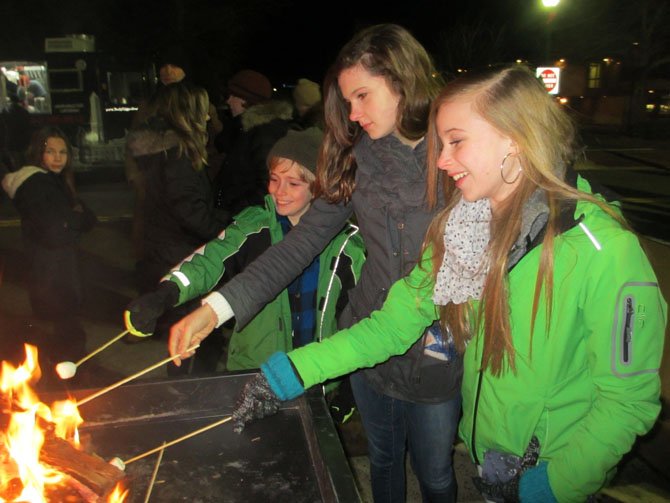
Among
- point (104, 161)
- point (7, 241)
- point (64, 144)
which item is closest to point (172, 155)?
point (64, 144)

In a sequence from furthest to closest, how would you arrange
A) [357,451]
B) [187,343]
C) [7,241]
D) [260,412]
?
[7,241], [357,451], [187,343], [260,412]

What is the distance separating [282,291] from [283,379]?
2.90 feet

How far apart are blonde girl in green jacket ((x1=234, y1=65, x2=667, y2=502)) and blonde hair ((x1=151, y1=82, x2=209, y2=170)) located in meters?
2.44

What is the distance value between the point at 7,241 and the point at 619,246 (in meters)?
9.18

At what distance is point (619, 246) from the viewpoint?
5.21ft

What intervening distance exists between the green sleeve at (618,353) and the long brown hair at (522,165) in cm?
13

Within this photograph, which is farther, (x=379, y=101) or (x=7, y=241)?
(x=7, y=241)

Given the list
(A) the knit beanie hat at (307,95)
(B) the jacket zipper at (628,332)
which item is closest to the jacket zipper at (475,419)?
(B) the jacket zipper at (628,332)

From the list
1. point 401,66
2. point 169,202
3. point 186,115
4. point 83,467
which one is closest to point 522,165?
point 401,66

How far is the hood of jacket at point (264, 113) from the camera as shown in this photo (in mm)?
4551

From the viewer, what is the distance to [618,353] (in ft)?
5.24

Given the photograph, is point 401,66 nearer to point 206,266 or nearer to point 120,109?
point 206,266

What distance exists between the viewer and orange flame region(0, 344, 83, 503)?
5.29 ft

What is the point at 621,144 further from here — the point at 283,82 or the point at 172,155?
the point at 283,82
